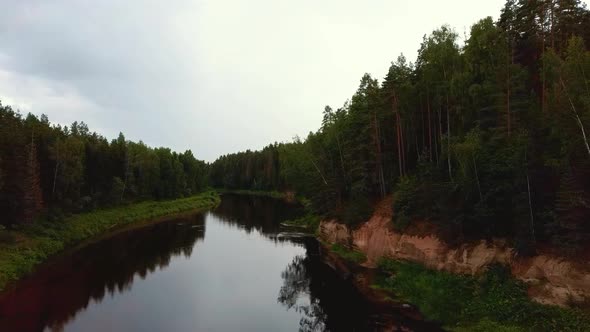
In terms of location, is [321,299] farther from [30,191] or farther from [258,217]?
[258,217]

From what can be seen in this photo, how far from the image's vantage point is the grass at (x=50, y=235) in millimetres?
32781

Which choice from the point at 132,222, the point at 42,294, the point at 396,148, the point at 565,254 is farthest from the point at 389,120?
the point at 132,222

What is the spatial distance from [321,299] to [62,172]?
43.1 meters

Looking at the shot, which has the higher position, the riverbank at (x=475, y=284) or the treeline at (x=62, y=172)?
the treeline at (x=62, y=172)

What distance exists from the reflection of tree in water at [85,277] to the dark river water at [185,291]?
0.07 metres

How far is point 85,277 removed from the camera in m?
33.3

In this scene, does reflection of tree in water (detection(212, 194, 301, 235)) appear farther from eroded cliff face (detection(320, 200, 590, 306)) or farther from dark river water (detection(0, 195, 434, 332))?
eroded cliff face (detection(320, 200, 590, 306))

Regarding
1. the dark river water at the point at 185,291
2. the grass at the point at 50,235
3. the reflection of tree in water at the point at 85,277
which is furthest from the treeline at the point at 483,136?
the grass at the point at 50,235

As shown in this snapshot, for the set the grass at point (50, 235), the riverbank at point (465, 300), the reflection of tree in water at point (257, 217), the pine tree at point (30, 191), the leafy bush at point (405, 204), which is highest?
the pine tree at point (30, 191)

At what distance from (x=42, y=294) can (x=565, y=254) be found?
35099 millimetres

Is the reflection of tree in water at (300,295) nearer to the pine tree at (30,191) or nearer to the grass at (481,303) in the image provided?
the grass at (481,303)

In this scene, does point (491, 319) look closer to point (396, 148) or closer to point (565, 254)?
point (565, 254)

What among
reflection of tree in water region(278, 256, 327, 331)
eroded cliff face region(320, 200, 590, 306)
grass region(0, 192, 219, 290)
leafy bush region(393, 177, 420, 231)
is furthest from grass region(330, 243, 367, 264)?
grass region(0, 192, 219, 290)

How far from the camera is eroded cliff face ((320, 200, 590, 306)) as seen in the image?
1980 cm
